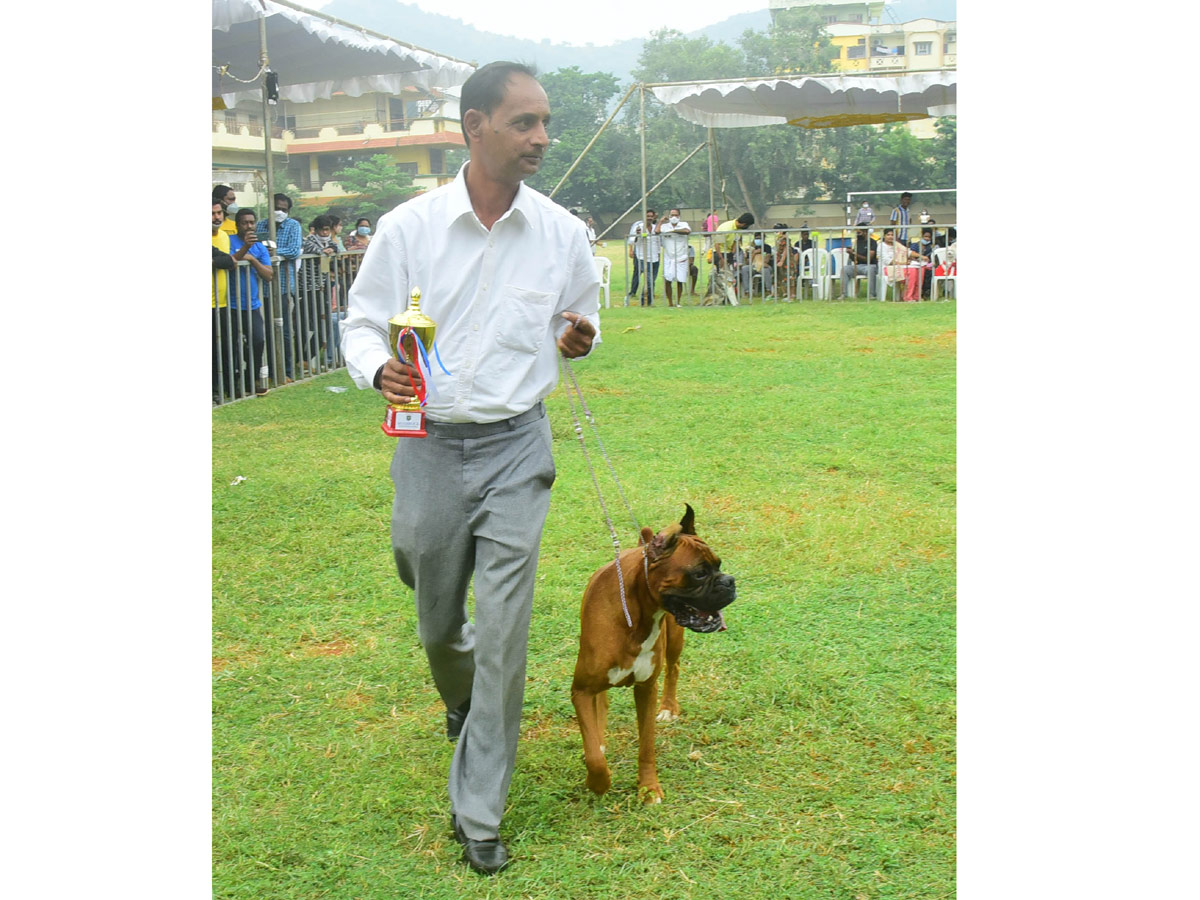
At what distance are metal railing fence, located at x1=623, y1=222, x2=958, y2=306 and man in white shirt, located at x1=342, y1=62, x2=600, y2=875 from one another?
18483 millimetres

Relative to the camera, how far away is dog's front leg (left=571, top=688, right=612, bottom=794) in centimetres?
376

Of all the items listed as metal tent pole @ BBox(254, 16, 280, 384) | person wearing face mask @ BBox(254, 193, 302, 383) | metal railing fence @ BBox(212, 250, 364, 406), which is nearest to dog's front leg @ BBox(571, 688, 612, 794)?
metal railing fence @ BBox(212, 250, 364, 406)

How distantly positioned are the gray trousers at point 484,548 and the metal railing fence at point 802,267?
1861 centimetres

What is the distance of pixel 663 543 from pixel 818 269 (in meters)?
19.4

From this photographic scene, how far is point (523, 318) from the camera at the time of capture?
11.8 feet

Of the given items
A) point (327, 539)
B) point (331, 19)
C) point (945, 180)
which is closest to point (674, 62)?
point (945, 180)

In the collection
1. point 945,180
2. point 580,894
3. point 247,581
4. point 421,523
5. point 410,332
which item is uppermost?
point 945,180

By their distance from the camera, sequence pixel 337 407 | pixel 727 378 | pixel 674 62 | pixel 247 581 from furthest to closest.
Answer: pixel 674 62, pixel 727 378, pixel 337 407, pixel 247 581

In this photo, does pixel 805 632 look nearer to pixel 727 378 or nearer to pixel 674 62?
pixel 727 378

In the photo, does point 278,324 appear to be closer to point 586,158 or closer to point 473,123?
point 473,123

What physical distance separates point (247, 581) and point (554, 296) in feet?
10.9

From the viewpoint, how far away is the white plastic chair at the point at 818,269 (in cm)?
2203

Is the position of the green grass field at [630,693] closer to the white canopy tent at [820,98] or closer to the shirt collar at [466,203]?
the shirt collar at [466,203]

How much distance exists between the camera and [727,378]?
12.8 metres
